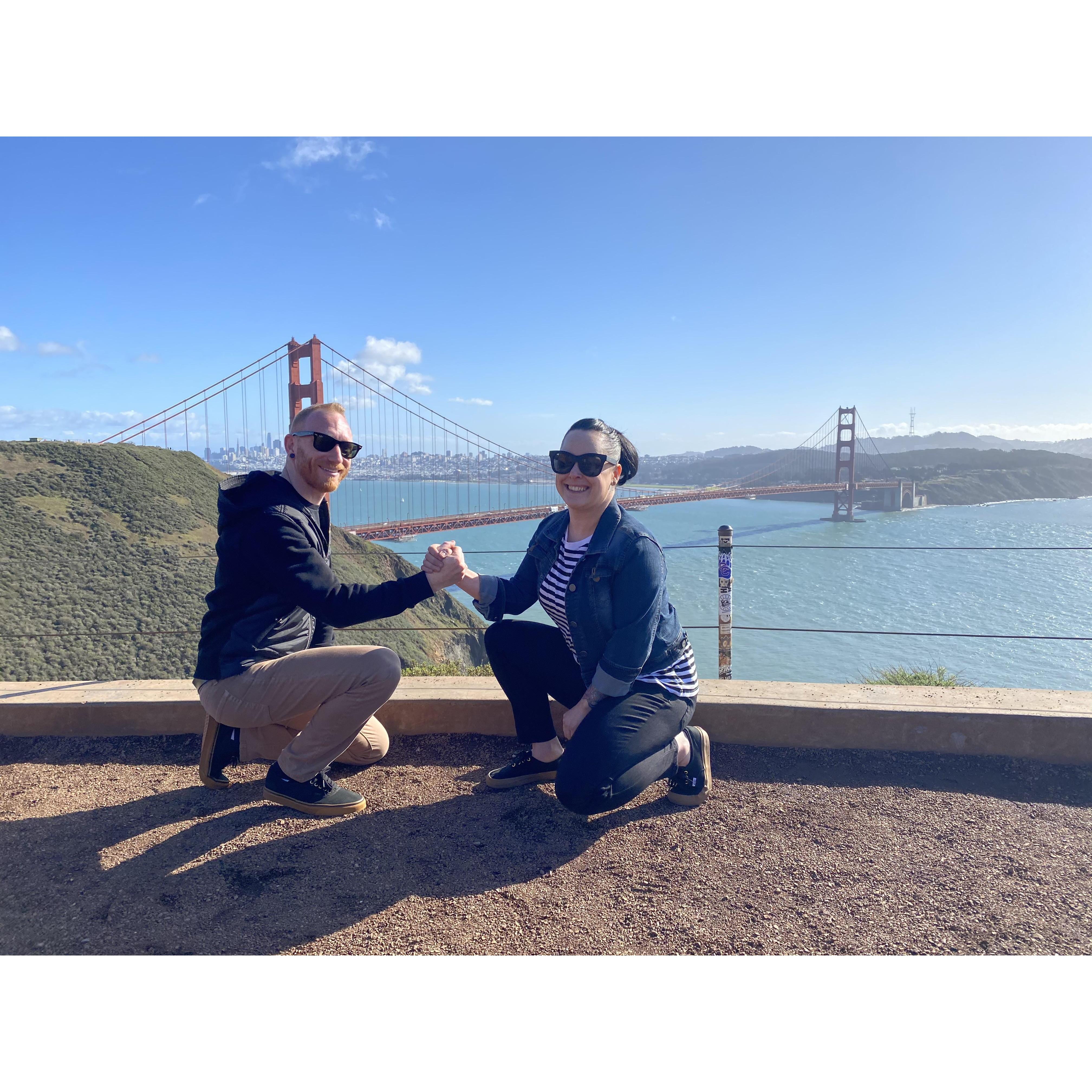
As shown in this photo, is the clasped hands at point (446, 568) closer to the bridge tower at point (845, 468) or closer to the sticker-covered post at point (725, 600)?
the sticker-covered post at point (725, 600)

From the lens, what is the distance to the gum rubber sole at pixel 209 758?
2.20 metres

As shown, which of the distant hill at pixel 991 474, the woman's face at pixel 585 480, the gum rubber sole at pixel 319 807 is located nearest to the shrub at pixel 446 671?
the gum rubber sole at pixel 319 807

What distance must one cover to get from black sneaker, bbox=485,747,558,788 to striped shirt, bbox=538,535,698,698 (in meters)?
0.39

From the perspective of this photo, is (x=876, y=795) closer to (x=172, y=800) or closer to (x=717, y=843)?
(x=717, y=843)

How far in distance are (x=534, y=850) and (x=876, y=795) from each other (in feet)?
3.57

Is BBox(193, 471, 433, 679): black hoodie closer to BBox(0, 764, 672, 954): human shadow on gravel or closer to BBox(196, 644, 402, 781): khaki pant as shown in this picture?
BBox(196, 644, 402, 781): khaki pant

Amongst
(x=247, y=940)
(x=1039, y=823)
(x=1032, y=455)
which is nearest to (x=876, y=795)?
(x=1039, y=823)

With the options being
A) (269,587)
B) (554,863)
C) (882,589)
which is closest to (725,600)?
(554,863)

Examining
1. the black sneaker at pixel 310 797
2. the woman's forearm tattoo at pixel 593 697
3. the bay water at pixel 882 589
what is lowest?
the bay water at pixel 882 589

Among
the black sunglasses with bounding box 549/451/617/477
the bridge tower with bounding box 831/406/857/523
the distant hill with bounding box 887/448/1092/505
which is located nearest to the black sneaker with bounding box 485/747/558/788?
the black sunglasses with bounding box 549/451/617/477

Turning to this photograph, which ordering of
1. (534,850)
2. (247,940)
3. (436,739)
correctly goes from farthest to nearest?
1. (436,739)
2. (534,850)
3. (247,940)

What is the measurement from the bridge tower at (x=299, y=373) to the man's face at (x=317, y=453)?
2234 cm

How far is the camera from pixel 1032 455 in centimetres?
8769

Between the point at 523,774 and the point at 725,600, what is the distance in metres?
1.49
